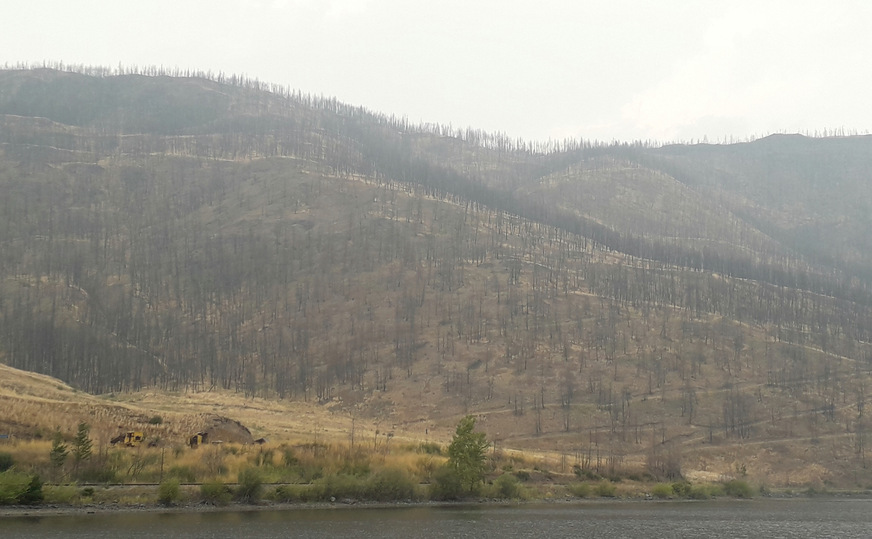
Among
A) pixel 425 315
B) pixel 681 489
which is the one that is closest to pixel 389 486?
pixel 681 489

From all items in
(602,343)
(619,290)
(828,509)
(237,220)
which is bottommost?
(828,509)

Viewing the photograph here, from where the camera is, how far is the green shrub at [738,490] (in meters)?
73.1

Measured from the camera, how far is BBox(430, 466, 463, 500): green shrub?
55906mm

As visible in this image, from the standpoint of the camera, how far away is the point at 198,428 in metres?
61.3

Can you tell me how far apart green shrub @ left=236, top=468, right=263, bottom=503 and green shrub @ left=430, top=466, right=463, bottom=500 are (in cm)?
1367

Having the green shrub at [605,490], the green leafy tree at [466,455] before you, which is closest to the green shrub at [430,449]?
the green leafy tree at [466,455]

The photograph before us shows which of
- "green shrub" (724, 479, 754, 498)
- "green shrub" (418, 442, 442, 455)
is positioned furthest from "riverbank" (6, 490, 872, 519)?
"green shrub" (418, 442, 442, 455)

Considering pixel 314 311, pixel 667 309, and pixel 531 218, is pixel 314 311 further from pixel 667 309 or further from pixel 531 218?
pixel 531 218

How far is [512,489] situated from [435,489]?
7398 millimetres

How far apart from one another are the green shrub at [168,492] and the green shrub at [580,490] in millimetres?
→ 34096

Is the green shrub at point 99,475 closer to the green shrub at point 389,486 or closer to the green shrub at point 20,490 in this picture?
the green shrub at point 20,490

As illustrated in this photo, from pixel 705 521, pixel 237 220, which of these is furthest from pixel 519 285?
pixel 705 521

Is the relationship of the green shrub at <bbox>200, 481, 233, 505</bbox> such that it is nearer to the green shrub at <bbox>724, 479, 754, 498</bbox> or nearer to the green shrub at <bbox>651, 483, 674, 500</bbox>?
the green shrub at <bbox>651, 483, 674, 500</bbox>

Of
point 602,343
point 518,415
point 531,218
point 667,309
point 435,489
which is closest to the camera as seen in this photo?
point 435,489
